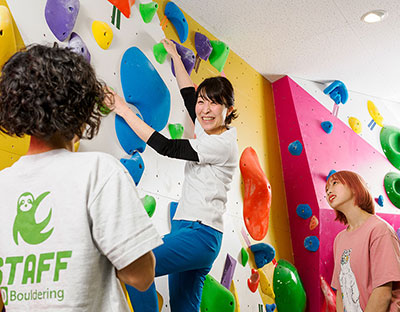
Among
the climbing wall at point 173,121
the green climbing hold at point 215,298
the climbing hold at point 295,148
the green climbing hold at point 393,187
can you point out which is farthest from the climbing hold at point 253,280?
the green climbing hold at point 393,187

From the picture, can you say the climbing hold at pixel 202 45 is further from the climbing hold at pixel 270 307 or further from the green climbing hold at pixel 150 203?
the climbing hold at pixel 270 307

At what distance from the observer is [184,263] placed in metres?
1.36

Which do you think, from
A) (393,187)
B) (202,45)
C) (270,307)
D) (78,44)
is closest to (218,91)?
(78,44)

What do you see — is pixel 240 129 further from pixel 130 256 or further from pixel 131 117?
pixel 130 256

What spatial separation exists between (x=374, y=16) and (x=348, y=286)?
1.70 metres

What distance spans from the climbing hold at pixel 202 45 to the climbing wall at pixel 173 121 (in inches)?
1.2

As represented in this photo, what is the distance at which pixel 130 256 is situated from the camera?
71 centimetres

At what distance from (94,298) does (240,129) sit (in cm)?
211

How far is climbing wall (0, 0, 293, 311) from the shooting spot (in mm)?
1614

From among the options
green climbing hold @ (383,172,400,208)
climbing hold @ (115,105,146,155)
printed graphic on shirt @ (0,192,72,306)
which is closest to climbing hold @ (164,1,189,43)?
climbing hold @ (115,105,146,155)

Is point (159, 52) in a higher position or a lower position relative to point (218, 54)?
lower

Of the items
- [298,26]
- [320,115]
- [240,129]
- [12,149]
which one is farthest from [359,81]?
[12,149]

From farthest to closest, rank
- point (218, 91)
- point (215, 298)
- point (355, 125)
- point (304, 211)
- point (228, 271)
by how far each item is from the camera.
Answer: point (355, 125) → point (304, 211) → point (228, 271) → point (215, 298) → point (218, 91)

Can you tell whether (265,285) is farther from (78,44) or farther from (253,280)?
(78,44)
